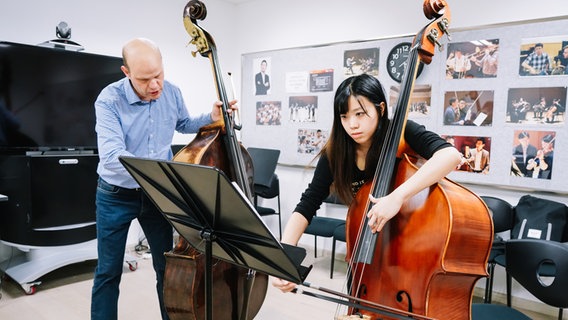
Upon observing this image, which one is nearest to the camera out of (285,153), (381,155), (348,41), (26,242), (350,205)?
(381,155)

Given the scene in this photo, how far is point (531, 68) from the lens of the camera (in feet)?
9.25

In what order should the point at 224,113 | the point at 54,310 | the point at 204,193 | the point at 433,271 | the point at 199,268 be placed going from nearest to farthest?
the point at 204,193, the point at 433,271, the point at 199,268, the point at 224,113, the point at 54,310

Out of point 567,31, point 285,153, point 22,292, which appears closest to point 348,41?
point 285,153

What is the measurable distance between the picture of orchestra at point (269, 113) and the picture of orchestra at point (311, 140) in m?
0.34

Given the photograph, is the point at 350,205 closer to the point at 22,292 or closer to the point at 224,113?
the point at 224,113

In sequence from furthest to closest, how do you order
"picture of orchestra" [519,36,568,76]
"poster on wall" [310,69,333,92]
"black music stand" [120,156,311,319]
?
"poster on wall" [310,69,333,92] < "picture of orchestra" [519,36,568,76] < "black music stand" [120,156,311,319]

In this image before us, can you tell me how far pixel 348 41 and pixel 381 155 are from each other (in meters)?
2.59

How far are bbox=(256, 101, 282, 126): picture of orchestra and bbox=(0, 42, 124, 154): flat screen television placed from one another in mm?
1566

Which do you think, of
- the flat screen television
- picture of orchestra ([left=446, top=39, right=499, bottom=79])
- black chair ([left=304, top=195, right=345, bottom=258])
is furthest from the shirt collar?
picture of orchestra ([left=446, top=39, right=499, bottom=79])

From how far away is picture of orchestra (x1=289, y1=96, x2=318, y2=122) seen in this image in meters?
4.02

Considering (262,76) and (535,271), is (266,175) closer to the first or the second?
(262,76)

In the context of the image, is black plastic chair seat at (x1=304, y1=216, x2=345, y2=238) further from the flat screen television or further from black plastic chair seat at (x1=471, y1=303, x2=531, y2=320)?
A: the flat screen television

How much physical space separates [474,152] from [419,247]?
215 centimetres

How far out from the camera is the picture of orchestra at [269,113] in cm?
431
